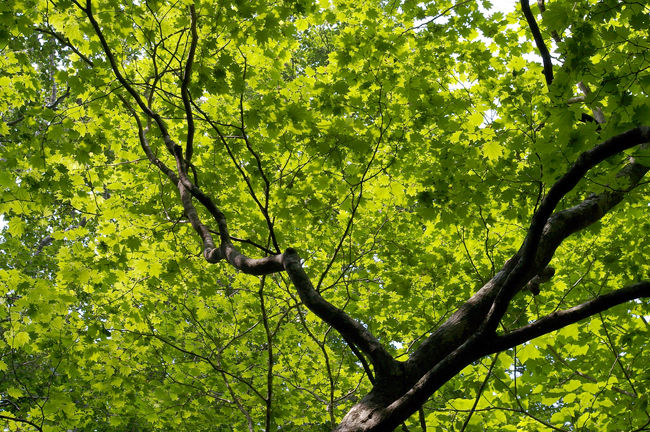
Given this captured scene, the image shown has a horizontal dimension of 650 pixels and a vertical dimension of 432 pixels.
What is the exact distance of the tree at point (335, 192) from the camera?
317 cm

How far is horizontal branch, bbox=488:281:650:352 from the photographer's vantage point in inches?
78.2

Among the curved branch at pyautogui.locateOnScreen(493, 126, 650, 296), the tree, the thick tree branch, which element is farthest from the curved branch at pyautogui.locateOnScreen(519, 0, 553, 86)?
the thick tree branch

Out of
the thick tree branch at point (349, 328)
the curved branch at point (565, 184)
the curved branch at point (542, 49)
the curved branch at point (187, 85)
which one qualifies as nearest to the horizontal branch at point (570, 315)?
the curved branch at point (565, 184)

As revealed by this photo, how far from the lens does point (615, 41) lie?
2.91m

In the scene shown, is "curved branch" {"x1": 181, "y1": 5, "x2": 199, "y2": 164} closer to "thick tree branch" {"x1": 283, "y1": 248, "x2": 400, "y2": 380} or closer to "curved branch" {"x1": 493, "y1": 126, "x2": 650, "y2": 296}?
"thick tree branch" {"x1": 283, "y1": 248, "x2": 400, "y2": 380}

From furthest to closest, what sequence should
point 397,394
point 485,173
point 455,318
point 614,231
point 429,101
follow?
point 614,231 < point 429,101 < point 485,173 < point 455,318 < point 397,394

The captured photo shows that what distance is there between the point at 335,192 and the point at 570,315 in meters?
3.69

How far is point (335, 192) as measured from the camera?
551cm

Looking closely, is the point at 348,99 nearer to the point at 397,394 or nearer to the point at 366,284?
the point at 366,284

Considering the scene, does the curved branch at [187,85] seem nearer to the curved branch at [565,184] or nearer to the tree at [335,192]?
the tree at [335,192]

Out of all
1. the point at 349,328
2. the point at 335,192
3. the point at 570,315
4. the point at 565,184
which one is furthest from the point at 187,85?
the point at 570,315

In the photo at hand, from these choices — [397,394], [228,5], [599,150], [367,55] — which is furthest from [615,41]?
[228,5]

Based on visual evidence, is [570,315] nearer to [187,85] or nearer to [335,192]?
[187,85]

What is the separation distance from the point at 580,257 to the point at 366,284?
262cm
